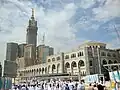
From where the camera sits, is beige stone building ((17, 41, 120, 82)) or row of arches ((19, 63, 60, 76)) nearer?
beige stone building ((17, 41, 120, 82))

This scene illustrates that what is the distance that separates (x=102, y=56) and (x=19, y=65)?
9140 cm

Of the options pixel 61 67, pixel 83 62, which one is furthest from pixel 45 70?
pixel 83 62

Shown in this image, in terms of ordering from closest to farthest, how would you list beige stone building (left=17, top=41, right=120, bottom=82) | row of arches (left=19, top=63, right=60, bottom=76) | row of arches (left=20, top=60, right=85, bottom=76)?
beige stone building (left=17, top=41, right=120, bottom=82) → row of arches (left=20, top=60, right=85, bottom=76) → row of arches (left=19, top=63, right=60, bottom=76)

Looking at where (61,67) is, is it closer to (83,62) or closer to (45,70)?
(83,62)

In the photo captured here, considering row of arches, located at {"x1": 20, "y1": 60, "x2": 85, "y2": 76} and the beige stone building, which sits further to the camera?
row of arches, located at {"x1": 20, "y1": 60, "x2": 85, "y2": 76}

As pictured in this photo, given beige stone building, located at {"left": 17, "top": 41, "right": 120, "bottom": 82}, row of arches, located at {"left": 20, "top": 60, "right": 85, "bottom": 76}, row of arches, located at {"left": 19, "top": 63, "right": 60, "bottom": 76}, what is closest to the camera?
beige stone building, located at {"left": 17, "top": 41, "right": 120, "bottom": 82}

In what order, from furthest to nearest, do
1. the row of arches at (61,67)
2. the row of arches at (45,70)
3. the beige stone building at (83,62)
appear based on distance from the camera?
the row of arches at (45,70)
the row of arches at (61,67)
the beige stone building at (83,62)

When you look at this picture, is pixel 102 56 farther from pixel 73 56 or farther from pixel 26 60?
pixel 26 60

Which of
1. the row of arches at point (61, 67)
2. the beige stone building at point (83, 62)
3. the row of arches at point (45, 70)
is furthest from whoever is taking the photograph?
the row of arches at point (45, 70)

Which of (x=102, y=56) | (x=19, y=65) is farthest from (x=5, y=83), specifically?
(x=19, y=65)

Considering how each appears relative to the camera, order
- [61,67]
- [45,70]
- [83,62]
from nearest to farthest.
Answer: [83,62]
[61,67]
[45,70]

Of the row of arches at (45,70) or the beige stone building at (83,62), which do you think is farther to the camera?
the row of arches at (45,70)

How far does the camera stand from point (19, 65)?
15662cm

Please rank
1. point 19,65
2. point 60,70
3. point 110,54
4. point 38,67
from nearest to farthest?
point 110,54 → point 60,70 → point 38,67 → point 19,65
